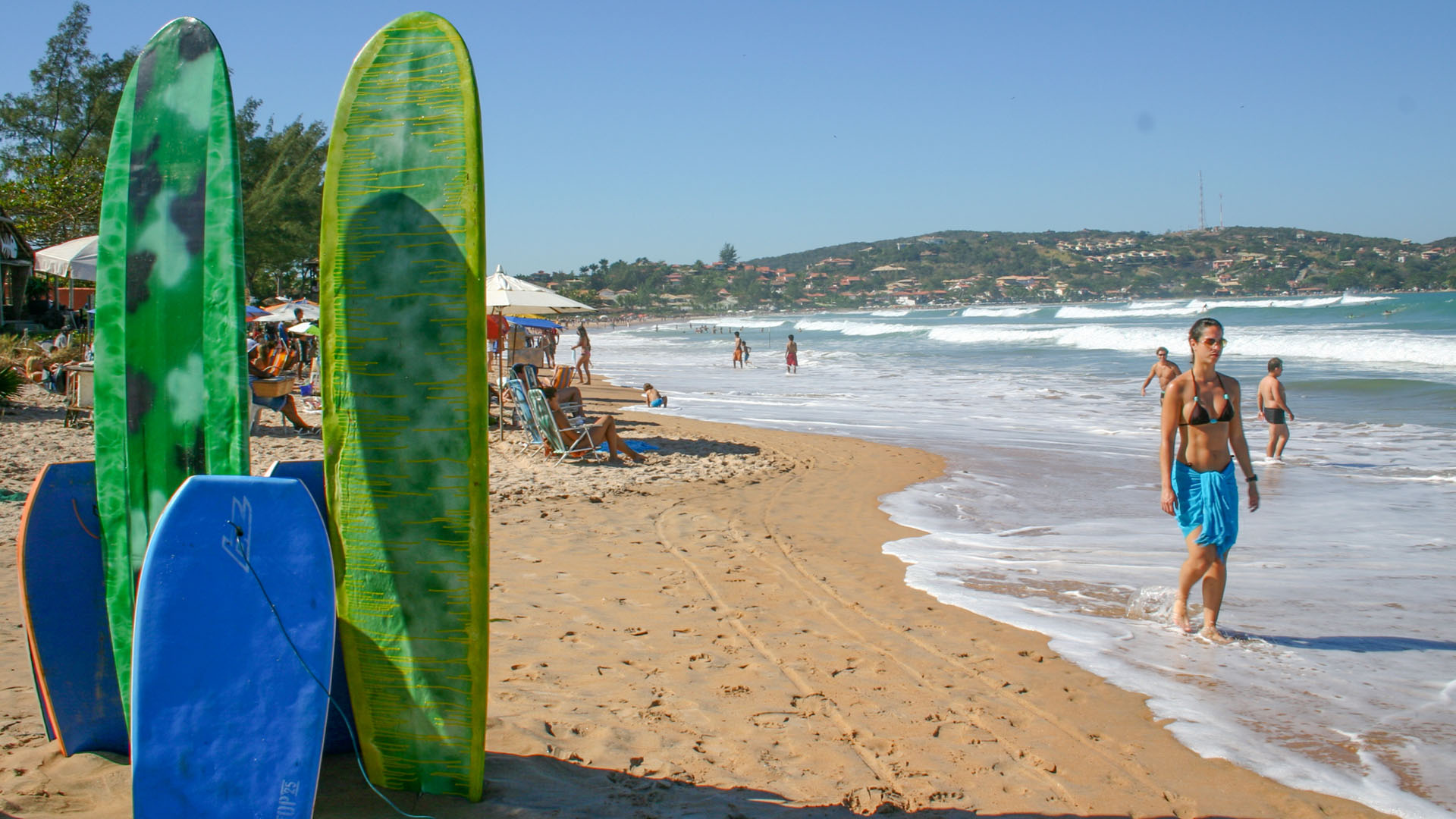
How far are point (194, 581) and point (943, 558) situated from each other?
Answer: 4.98 metres

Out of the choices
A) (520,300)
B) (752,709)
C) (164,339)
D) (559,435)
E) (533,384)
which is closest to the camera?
(164,339)

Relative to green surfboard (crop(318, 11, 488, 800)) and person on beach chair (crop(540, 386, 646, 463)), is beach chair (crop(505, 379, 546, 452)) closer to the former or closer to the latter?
person on beach chair (crop(540, 386, 646, 463))

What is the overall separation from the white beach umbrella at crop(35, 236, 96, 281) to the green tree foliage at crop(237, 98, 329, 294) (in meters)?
9.19

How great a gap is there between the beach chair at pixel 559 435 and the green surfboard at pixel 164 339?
7.07m

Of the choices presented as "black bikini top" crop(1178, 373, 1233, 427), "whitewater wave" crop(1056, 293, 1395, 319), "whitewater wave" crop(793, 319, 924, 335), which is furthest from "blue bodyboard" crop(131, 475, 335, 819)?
"whitewater wave" crop(1056, 293, 1395, 319)

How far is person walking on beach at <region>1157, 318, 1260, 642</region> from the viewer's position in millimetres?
4371

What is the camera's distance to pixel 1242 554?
6.20 metres

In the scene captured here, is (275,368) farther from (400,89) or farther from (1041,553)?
(400,89)

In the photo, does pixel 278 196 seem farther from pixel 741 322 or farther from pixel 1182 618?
pixel 741 322

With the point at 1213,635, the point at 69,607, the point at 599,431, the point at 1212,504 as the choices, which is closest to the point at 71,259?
the point at 599,431

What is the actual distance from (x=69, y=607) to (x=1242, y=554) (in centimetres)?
641

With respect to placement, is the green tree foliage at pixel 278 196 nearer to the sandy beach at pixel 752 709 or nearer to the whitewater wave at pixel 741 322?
the sandy beach at pixel 752 709

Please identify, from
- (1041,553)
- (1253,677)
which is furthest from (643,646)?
(1041,553)

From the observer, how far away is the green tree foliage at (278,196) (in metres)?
27.2
